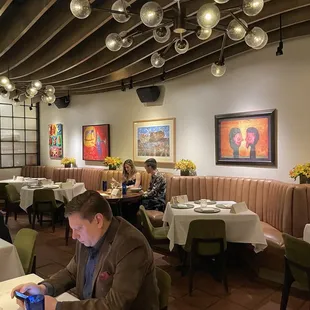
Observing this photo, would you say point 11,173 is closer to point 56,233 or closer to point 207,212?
point 56,233

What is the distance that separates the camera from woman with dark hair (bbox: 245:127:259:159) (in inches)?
203

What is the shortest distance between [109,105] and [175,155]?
254 cm

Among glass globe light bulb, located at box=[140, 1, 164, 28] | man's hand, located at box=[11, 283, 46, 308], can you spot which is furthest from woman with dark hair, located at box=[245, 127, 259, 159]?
man's hand, located at box=[11, 283, 46, 308]

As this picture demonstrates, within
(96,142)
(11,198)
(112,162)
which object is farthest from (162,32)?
(96,142)

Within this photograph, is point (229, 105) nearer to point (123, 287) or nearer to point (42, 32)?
point (42, 32)

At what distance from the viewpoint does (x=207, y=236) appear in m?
3.39

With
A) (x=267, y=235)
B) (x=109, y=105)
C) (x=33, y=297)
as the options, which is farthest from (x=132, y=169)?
(x=33, y=297)

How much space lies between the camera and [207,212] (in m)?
3.78

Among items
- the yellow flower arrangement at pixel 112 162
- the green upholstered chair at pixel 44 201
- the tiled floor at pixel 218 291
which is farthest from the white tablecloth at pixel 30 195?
the tiled floor at pixel 218 291

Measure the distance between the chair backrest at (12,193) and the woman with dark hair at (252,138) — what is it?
16.4 ft

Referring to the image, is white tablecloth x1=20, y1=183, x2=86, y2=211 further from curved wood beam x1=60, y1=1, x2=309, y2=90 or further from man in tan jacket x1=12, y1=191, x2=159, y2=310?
man in tan jacket x1=12, y1=191, x2=159, y2=310

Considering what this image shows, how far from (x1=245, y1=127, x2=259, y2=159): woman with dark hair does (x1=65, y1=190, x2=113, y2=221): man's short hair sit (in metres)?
4.04

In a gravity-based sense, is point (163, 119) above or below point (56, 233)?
above

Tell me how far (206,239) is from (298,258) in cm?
104
